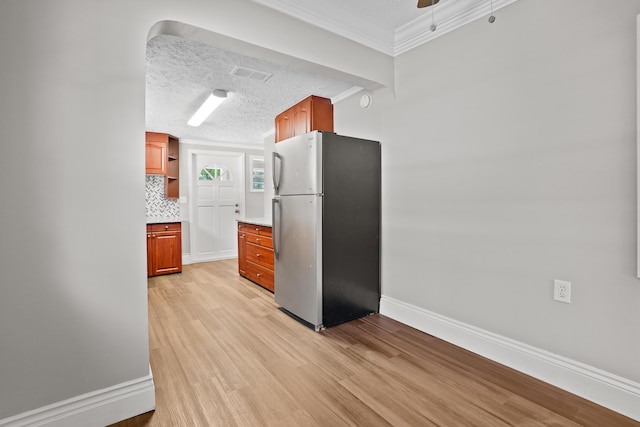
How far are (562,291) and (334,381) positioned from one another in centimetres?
152

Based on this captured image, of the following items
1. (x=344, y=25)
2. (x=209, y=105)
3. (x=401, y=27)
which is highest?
(x=401, y=27)

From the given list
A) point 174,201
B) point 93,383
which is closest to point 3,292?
point 93,383

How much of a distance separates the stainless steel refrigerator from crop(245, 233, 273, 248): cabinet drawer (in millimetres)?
603

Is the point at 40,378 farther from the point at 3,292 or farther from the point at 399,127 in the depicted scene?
the point at 399,127

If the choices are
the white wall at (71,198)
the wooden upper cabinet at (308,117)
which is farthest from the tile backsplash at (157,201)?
the white wall at (71,198)

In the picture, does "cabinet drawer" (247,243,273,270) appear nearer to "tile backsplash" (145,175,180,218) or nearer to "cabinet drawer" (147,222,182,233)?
"cabinet drawer" (147,222,182,233)

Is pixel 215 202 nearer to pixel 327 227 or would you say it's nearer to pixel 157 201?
pixel 157 201

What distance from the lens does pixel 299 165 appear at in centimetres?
286

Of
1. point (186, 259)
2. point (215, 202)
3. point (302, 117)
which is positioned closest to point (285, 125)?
point (302, 117)

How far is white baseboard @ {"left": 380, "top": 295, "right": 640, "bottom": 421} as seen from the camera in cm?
163

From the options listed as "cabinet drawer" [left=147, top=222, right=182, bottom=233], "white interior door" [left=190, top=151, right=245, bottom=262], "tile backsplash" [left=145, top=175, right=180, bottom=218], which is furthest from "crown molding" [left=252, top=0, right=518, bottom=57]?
"tile backsplash" [left=145, top=175, right=180, bottom=218]

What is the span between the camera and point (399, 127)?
2896 mm

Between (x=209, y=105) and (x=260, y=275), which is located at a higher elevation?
(x=209, y=105)

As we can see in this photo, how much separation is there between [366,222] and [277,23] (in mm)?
1846
